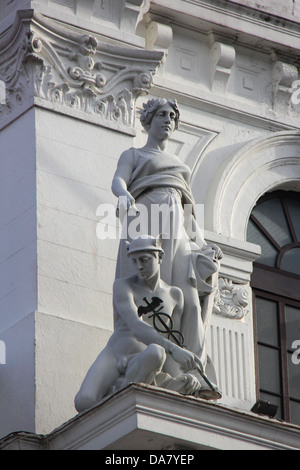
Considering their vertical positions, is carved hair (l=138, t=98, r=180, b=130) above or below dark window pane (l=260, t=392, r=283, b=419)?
above

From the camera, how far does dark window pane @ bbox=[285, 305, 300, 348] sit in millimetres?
18062

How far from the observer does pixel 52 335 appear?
15.7 m

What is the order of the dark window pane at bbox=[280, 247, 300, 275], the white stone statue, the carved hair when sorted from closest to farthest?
the white stone statue, the carved hair, the dark window pane at bbox=[280, 247, 300, 275]

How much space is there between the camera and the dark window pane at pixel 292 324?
18.1 m

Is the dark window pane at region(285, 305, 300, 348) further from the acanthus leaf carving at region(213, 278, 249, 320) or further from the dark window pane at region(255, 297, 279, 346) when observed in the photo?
the acanthus leaf carving at region(213, 278, 249, 320)

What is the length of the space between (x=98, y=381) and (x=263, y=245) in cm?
436

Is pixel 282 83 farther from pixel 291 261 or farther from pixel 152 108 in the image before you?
pixel 152 108

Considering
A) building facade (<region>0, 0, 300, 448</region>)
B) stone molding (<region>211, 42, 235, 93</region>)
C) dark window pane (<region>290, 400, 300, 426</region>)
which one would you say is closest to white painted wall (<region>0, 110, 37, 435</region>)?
building facade (<region>0, 0, 300, 448</region>)

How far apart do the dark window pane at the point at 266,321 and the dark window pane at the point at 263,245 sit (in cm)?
57

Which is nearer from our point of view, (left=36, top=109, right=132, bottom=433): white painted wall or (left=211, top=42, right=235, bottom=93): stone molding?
(left=36, top=109, right=132, bottom=433): white painted wall
